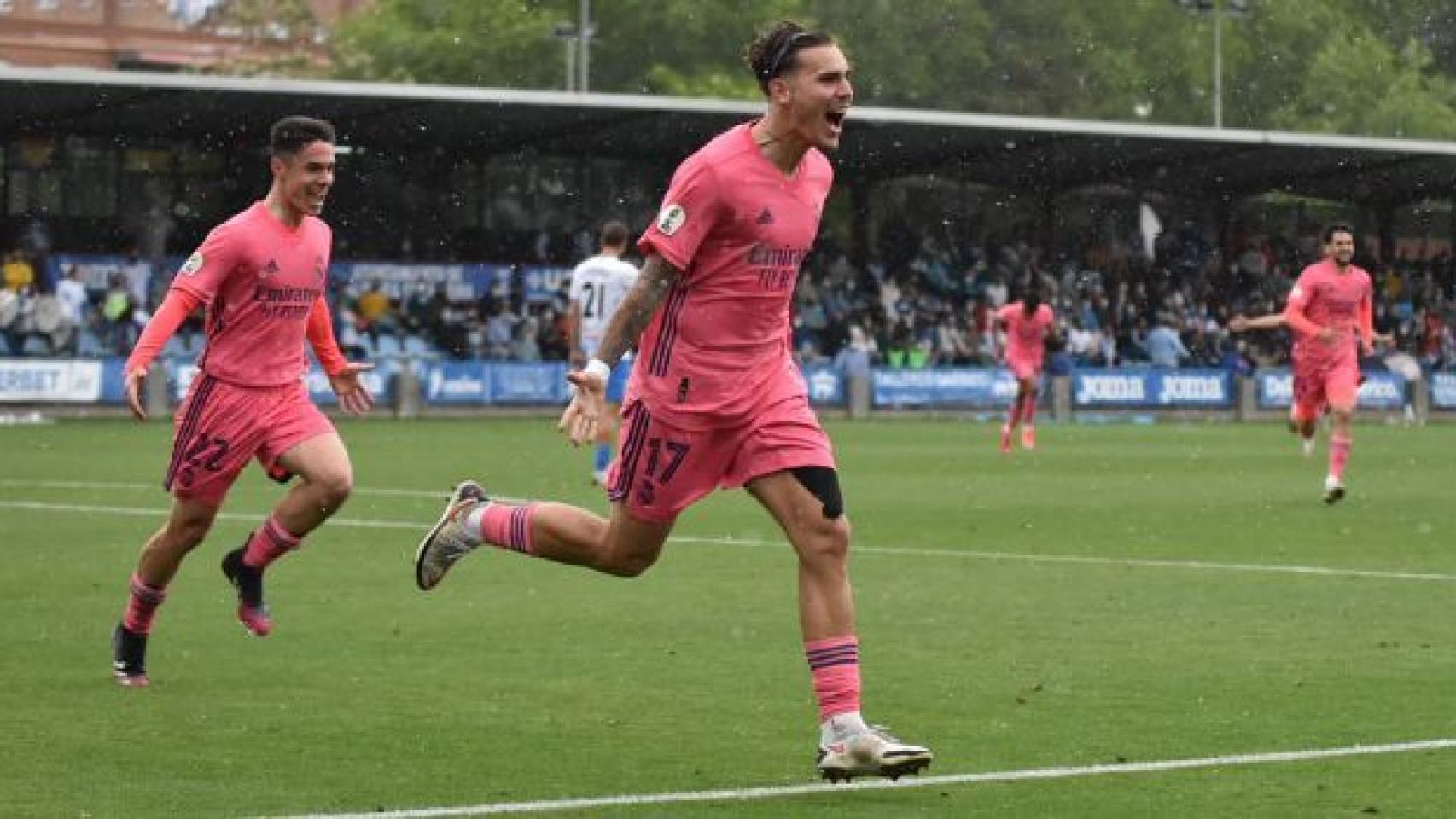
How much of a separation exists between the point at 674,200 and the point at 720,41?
270ft

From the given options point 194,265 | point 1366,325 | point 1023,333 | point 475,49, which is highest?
point 475,49

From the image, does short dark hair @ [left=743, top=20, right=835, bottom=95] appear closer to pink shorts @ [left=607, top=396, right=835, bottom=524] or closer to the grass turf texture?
pink shorts @ [left=607, top=396, right=835, bottom=524]

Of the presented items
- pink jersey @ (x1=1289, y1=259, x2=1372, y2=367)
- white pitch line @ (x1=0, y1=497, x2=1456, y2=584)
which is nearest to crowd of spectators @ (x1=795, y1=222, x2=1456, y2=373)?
pink jersey @ (x1=1289, y1=259, x2=1372, y2=367)

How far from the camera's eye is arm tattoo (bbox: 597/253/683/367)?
9.16 metres

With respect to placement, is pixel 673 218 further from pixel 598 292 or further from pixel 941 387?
pixel 941 387

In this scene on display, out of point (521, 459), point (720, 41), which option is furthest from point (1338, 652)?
point (720, 41)

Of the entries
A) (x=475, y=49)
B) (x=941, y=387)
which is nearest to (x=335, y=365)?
(x=941, y=387)

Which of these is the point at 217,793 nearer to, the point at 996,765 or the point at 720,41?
the point at 996,765

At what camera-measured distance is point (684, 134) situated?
180 feet

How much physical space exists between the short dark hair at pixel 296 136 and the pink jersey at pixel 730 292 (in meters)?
3.02

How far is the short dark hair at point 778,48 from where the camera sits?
9.16m

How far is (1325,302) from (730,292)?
60.9 ft

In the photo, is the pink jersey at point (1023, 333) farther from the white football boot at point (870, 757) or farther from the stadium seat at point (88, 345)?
the white football boot at point (870, 757)

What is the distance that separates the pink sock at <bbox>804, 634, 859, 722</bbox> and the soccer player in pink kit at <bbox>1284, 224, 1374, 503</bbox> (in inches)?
694
